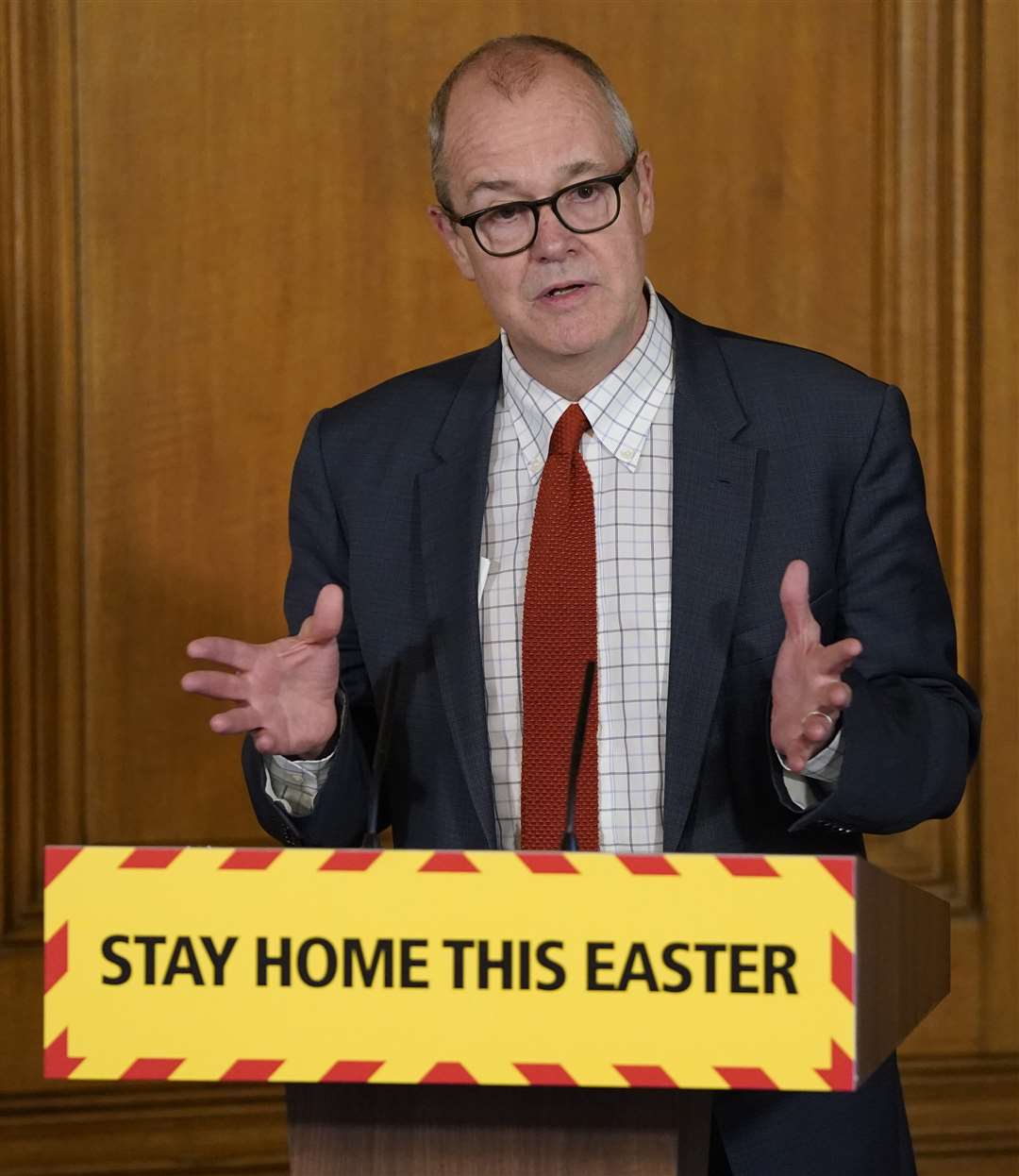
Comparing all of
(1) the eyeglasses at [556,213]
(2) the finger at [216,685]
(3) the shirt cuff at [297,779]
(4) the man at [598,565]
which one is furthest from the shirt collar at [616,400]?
(2) the finger at [216,685]

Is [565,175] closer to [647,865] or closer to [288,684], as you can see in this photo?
[288,684]

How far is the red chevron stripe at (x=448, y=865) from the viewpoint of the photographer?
0.94m

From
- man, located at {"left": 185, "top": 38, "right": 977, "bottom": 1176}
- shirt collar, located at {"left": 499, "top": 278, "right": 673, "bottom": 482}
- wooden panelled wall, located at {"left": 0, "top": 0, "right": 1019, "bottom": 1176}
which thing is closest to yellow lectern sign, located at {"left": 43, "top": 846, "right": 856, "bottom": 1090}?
man, located at {"left": 185, "top": 38, "right": 977, "bottom": 1176}

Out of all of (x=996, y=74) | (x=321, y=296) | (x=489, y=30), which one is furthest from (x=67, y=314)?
(x=996, y=74)

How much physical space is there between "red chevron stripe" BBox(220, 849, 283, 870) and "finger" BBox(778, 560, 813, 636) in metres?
0.44

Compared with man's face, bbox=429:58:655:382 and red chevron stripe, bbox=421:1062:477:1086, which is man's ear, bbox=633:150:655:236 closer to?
man's face, bbox=429:58:655:382

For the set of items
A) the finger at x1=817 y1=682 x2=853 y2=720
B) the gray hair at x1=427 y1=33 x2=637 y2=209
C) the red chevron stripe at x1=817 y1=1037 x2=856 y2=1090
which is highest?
the gray hair at x1=427 y1=33 x2=637 y2=209

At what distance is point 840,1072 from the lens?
894 millimetres

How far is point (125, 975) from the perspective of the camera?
38.4 inches

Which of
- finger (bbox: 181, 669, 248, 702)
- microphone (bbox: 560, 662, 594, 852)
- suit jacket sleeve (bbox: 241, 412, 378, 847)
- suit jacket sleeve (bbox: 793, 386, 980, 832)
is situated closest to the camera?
microphone (bbox: 560, 662, 594, 852)

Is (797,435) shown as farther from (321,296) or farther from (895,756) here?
(321,296)

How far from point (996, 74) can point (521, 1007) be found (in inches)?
87.1

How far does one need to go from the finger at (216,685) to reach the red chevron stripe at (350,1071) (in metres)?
0.34

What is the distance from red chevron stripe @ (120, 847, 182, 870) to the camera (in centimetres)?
97
